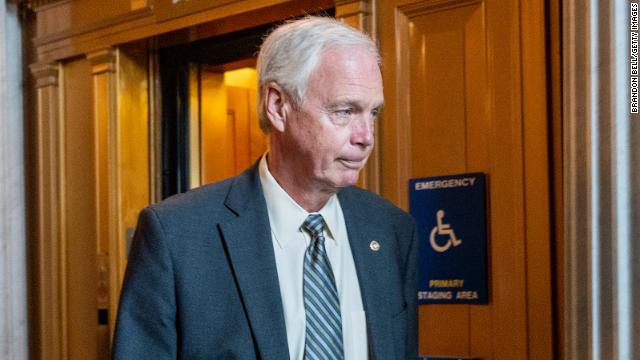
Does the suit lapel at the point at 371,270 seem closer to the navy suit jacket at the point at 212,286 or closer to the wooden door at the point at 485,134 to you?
the navy suit jacket at the point at 212,286

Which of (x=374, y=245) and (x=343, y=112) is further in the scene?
(x=374, y=245)

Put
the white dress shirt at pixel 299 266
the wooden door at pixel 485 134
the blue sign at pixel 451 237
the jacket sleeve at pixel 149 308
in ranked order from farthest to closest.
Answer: the blue sign at pixel 451 237 < the wooden door at pixel 485 134 < the white dress shirt at pixel 299 266 < the jacket sleeve at pixel 149 308

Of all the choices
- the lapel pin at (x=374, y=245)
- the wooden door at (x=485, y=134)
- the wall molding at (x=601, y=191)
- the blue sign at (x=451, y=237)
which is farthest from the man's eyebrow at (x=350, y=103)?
the blue sign at (x=451, y=237)

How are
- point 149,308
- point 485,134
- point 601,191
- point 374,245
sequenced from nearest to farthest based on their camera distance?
point 149,308
point 374,245
point 601,191
point 485,134

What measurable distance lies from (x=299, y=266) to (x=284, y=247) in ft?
0.19

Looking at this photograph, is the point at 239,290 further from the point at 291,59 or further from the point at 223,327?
the point at 291,59

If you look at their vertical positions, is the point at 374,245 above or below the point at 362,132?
below

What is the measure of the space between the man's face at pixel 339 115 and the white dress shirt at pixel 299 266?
0.12 metres

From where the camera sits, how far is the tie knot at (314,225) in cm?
256

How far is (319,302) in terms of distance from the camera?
249 centimetres

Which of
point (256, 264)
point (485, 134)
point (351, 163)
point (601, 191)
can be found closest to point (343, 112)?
point (351, 163)

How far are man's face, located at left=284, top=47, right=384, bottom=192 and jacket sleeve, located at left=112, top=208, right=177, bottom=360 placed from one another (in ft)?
1.23

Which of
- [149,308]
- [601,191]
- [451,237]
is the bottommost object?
[149,308]

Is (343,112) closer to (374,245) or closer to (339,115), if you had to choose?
(339,115)
